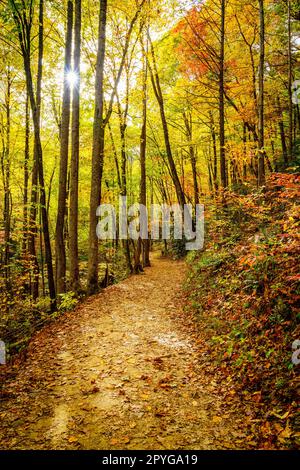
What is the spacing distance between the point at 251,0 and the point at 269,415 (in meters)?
15.4

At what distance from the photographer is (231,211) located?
11.7 meters

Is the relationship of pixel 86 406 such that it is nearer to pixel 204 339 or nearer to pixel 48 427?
pixel 48 427

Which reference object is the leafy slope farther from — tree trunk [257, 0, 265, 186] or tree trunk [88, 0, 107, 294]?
tree trunk [88, 0, 107, 294]

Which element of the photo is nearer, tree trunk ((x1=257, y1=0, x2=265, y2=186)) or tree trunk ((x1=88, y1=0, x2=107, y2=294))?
tree trunk ((x1=257, y1=0, x2=265, y2=186))

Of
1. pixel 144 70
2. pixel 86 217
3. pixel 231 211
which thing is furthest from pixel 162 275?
pixel 86 217

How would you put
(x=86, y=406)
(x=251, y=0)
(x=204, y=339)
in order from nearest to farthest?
(x=86, y=406) → (x=204, y=339) → (x=251, y=0)

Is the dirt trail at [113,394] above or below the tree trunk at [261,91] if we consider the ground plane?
below

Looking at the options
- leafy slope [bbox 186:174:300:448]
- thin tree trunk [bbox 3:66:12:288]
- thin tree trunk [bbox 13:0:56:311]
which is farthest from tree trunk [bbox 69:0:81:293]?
leafy slope [bbox 186:174:300:448]

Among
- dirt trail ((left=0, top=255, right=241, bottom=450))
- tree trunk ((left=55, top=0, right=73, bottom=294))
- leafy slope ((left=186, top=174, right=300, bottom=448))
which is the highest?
tree trunk ((left=55, top=0, right=73, bottom=294))

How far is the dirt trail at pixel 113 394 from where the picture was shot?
371 centimetres

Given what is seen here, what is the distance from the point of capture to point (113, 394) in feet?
15.0

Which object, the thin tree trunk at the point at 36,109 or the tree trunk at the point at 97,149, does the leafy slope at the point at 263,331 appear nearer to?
the tree trunk at the point at 97,149

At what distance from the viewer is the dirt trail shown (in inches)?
146

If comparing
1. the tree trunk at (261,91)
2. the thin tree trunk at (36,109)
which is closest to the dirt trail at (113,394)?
the thin tree trunk at (36,109)
